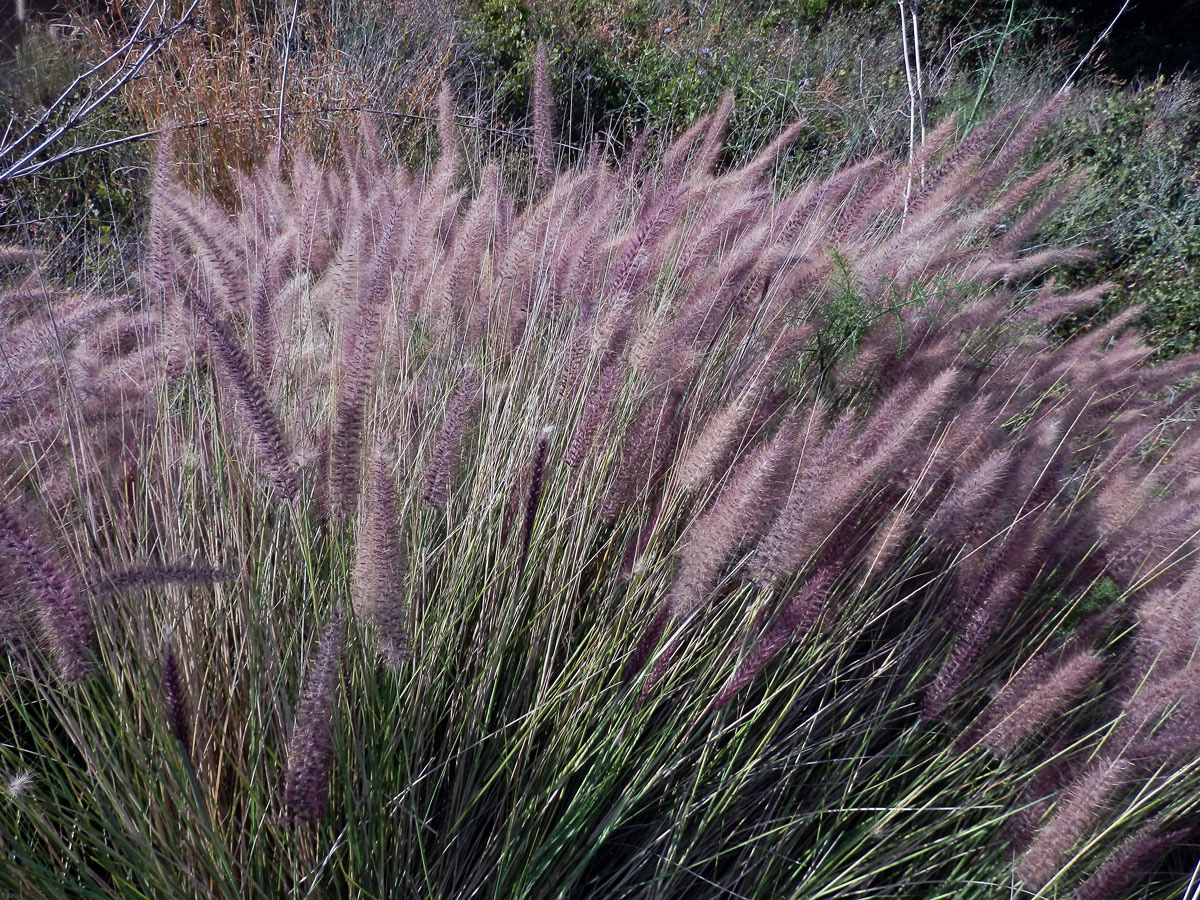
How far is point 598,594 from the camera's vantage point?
1.76m

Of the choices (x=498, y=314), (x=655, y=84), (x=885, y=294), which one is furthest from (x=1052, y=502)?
(x=655, y=84)

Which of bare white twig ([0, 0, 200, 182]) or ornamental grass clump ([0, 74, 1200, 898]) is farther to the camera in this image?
bare white twig ([0, 0, 200, 182])

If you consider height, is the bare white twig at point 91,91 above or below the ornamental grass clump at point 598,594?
above

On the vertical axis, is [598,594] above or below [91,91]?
below

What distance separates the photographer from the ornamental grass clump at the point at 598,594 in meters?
1.28

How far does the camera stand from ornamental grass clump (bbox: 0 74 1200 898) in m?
1.28

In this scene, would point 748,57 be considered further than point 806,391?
Yes

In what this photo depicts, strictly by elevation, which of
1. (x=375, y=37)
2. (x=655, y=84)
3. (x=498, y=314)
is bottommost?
(x=498, y=314)

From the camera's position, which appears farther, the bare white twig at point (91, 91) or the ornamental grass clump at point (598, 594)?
the bare white twig at point (91, 91)

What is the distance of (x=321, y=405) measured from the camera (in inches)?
78.3

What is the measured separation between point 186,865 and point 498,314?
4.94ft

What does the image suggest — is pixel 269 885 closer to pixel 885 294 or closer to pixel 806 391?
pixel 806 391

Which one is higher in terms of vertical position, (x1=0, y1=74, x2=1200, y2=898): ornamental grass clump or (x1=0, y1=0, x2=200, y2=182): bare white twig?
(x1=0, y1=0, x2=200, y2=182): bare white twig

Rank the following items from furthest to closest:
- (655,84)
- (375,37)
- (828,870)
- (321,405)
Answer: (655,84) < (375,37) < (321,405) < (828,870)
